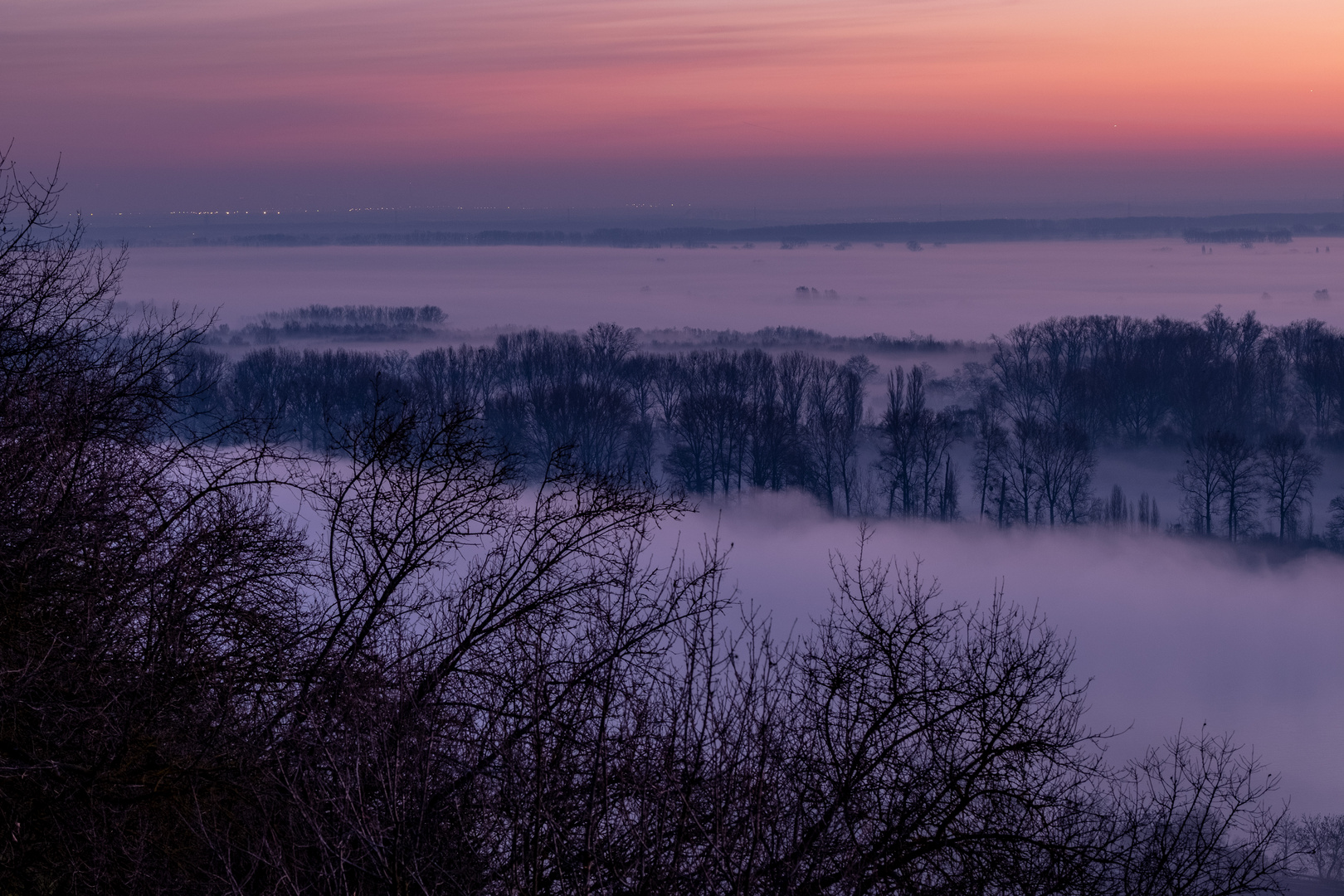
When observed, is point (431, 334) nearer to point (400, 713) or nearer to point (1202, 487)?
point (1202, 487)

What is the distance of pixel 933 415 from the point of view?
86.2m

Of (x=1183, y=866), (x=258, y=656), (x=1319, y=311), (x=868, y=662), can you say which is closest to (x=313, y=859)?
(x=258, y=656)

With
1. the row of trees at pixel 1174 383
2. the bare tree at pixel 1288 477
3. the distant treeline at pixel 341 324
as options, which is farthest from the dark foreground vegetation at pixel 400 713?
the distant treeline at pixel 341 324

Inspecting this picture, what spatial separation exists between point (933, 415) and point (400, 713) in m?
79.9

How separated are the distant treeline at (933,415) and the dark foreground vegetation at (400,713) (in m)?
55.7

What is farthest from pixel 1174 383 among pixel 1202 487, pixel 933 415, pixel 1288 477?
pixel 933 415

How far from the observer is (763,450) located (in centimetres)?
8175

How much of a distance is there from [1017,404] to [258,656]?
292 feet

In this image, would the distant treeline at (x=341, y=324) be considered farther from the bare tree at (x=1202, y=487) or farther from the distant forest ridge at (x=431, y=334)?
the bare tree at (x=1202, y=487)

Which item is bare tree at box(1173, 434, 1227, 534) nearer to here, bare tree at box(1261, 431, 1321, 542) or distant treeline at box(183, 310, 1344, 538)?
distant treeline at box(183, 310, 1344, 538)

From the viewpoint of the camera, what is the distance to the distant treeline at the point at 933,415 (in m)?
80.0

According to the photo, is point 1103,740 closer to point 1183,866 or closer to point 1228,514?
point 1228,514

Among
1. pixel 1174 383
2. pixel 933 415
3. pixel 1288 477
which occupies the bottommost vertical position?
pixel 1288 477

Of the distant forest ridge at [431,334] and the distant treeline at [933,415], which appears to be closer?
the distant treeline at [933,415]
